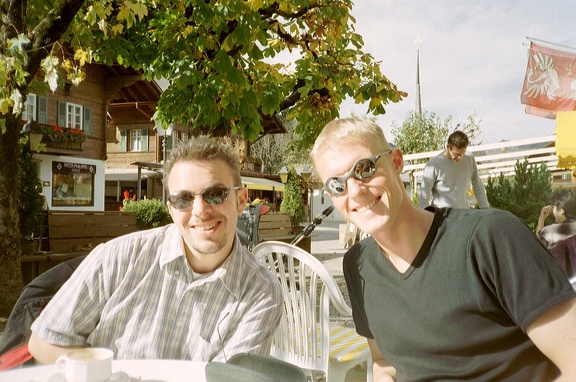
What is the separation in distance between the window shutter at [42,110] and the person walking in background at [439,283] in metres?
25.0

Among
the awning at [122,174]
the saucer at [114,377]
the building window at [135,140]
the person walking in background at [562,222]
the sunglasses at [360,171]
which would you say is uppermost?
the building window at [135,140]

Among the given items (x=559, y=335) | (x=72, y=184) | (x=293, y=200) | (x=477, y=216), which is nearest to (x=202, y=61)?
(x=477, y=216)

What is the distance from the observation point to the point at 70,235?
8586mm

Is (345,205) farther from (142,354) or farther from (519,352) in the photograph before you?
(142,354)

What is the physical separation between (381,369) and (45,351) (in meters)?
1.27

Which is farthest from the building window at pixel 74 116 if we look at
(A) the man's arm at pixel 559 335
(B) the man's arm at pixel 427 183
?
(A) the man's arm at pixel 559 335

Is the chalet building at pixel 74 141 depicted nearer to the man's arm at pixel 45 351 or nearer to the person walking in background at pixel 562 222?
the person walking in background at pixel 562 222

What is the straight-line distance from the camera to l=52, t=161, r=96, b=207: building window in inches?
963

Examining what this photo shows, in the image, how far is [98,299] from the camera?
6.58ft

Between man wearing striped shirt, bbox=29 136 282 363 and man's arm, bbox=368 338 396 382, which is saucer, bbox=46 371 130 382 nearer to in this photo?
man wearing striped shirt, bbox=29 136 282 363

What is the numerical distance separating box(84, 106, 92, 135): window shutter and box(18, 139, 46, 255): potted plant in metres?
15.7

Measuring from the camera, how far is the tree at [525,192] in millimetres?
10047

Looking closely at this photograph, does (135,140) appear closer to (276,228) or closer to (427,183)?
(276,228)

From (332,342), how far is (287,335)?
30 centimetres
